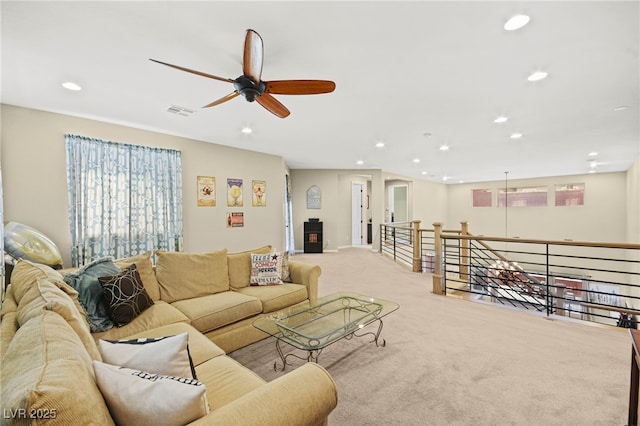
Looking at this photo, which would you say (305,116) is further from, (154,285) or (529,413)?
(529,413)

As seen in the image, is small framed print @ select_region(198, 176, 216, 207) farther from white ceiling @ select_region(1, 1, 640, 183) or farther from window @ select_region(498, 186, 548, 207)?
window @ select_region(498, 186, 548, 207)

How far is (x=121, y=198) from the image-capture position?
3.98 meters

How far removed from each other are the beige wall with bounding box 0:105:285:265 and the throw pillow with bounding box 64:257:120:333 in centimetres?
189

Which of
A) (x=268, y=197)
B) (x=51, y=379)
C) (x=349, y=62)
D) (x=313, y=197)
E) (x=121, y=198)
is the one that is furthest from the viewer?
(x=313, y=197)

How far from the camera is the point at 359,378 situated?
2035 mm

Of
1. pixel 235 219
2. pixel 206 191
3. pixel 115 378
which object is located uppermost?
pixel 206 191

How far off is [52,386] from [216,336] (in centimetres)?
178

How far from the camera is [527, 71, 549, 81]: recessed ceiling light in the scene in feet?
7.99

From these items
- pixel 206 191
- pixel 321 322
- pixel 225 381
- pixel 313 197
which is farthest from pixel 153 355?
pixel 313 197

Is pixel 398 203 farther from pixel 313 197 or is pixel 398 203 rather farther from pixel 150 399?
pixel 150 399

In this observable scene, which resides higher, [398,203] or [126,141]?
[126,141]

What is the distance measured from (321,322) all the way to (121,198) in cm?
352

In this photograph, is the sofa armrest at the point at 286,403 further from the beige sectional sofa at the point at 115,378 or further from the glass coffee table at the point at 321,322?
the glass coffee table at the point at 321,322

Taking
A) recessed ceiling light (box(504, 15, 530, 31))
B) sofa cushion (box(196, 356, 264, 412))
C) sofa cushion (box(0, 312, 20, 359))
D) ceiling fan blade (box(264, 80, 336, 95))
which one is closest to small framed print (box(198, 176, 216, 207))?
ceiling fan blade (box(264, 80, 336, 95))
